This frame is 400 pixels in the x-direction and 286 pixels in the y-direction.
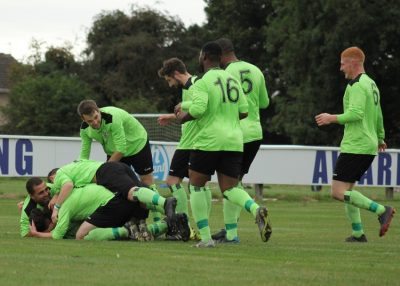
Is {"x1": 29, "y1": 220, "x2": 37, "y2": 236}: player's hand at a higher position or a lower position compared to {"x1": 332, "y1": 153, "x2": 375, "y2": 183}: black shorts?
lower

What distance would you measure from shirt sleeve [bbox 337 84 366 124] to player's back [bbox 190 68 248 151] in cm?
181

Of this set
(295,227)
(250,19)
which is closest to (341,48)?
(250,19)

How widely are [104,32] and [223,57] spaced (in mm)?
67175

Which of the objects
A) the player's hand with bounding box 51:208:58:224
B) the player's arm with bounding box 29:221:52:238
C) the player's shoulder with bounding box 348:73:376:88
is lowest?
the player's arm with bounding box 29:221:52:238

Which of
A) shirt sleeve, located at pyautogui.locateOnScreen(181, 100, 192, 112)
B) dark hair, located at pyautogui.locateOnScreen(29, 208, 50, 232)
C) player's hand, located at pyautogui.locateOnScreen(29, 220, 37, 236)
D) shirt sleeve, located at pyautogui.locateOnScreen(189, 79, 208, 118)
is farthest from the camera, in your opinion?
dark hair, located at pyautogui.locateOnScreen(29, 208, 50, 232)

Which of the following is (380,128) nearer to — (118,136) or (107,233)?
(118,136)

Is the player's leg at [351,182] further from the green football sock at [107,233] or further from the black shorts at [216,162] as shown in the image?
the green football sock at [107,233]

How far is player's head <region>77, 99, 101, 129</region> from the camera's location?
569 inches

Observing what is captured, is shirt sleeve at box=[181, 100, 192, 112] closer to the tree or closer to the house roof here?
the tree

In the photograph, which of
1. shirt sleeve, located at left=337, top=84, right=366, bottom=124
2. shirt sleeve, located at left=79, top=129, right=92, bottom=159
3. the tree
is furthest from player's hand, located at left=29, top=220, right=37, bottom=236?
the tree

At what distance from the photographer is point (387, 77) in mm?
60688

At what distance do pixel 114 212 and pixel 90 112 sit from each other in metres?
1.43

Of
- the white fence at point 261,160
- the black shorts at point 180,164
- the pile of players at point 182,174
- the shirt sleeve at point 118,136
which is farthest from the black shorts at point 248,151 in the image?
the white fence at point 261,160

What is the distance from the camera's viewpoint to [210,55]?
40.6 feet
